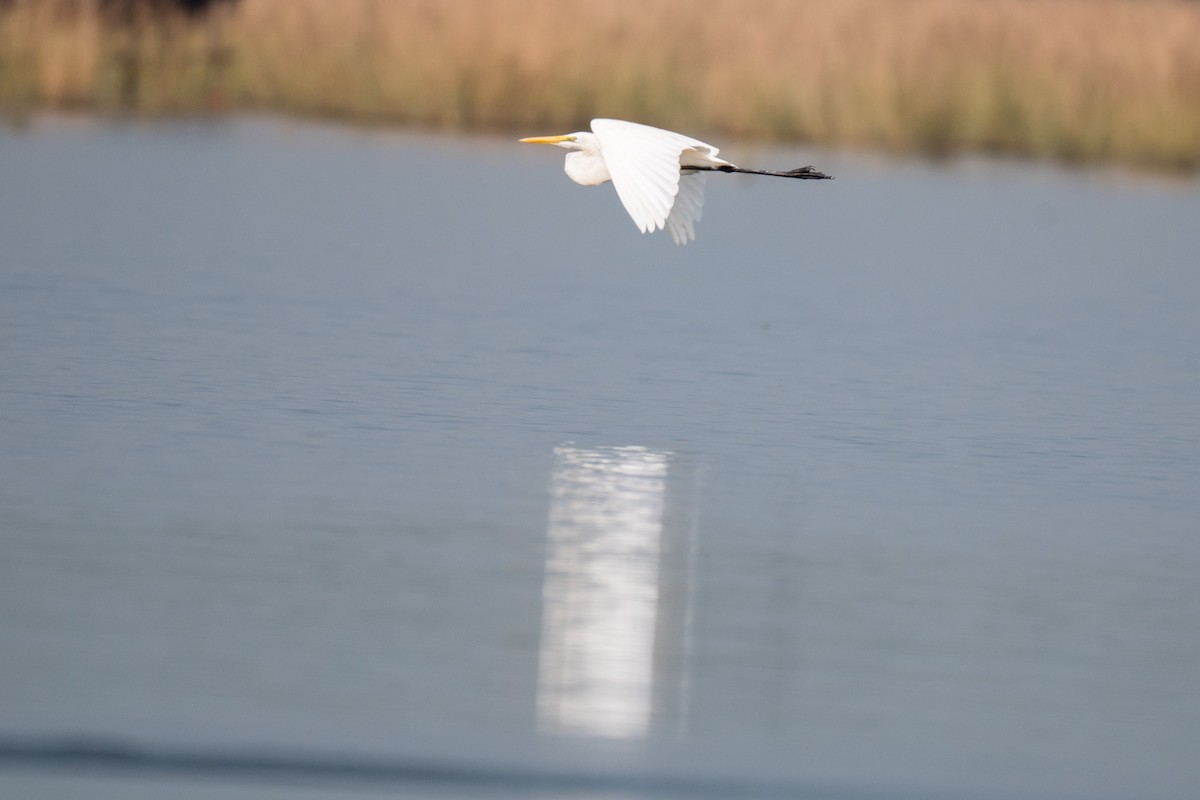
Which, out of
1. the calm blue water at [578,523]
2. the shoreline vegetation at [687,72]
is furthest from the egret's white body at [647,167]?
the shoreline vegetation at [687,72]

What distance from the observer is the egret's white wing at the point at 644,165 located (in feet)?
18.4

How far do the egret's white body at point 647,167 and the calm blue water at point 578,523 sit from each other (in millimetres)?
639

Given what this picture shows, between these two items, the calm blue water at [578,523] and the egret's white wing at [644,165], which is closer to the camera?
the calm blue water at [578,523]

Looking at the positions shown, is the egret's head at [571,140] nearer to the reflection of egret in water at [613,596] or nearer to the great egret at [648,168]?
the great egret at [648,168]

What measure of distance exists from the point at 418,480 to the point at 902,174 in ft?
33.0

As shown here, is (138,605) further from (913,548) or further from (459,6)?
(459,6)

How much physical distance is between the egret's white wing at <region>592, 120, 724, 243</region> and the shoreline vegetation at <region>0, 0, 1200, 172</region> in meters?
8.29

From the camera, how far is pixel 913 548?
185 inches

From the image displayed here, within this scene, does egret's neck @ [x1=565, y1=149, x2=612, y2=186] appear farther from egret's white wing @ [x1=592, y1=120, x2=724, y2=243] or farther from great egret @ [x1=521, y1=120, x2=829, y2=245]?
egret's white wing @ [x1=592, y1=120, x2=724, y2=243]

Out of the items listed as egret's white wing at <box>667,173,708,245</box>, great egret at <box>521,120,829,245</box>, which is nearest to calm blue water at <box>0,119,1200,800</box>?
egret's white wing at <box>667,173,708,245</box>

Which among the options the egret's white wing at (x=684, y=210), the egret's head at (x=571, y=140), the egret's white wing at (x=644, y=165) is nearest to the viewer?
the egret's white wing at (x=644, y=165)

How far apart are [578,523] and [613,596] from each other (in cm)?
60

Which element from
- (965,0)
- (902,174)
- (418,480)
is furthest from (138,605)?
(965,0)

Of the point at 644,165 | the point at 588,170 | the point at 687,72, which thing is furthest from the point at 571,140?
the point at 687,72
